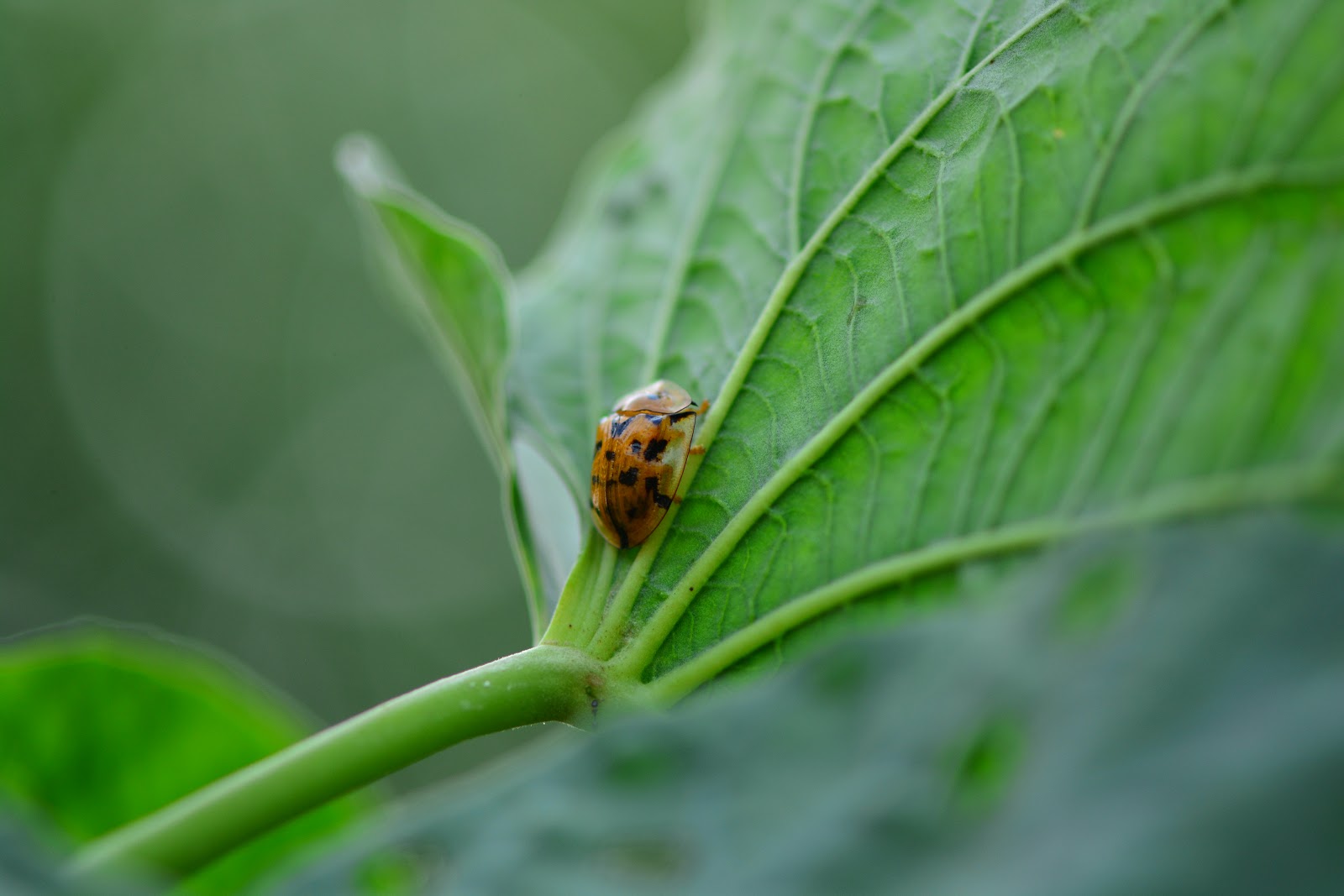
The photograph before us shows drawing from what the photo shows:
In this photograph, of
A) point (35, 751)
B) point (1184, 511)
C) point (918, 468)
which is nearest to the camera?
point (1184, 511)

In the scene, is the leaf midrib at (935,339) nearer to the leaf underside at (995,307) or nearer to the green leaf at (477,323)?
the leaf underside at (995,307)

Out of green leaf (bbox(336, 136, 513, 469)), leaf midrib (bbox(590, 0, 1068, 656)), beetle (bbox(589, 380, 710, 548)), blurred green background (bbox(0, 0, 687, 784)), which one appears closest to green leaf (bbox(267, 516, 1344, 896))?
leaf midrib (bbox(590, 0, 1068, 656))

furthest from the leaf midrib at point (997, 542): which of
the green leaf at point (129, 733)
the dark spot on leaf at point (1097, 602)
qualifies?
the green leaf at point (129, 733)

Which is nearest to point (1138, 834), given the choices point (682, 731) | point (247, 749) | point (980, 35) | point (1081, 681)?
point (1081, 681)

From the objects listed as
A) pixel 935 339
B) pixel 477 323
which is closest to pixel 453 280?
pixel 477 323

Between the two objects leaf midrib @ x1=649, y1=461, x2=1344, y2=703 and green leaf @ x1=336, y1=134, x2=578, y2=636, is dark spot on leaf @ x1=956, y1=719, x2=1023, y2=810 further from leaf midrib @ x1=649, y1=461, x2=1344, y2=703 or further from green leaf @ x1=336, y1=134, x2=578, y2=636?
green leaf @ x1=336, y1=134, x2=578, y2=636

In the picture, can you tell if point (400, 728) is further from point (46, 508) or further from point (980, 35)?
point (46, 508)

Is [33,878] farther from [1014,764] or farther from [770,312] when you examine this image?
[770,312]
